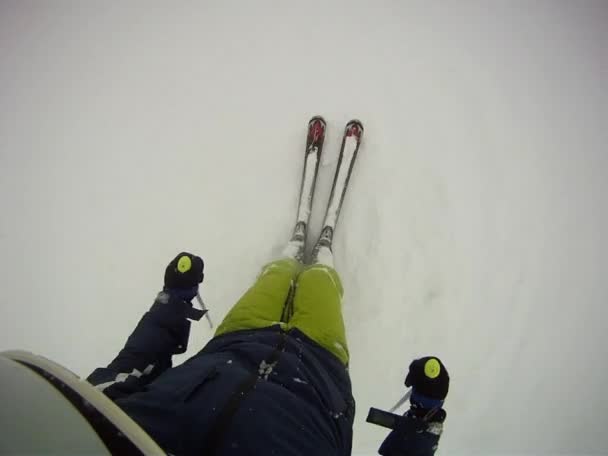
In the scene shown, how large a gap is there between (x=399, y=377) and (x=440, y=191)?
910 mm

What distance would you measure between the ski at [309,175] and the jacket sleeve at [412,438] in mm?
849

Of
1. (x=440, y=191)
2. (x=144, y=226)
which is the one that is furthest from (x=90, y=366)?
(x=440, y=191)

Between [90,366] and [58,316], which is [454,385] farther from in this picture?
[58,316]

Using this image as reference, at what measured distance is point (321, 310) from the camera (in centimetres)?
108

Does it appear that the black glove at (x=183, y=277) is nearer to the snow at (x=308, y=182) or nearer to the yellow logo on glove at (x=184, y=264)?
the yellow logo on glove at (x=184, y=264)

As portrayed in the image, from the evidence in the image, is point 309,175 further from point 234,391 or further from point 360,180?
point 234,391

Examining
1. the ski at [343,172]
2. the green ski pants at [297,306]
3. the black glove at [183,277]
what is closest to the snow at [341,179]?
the ski at [343,172]

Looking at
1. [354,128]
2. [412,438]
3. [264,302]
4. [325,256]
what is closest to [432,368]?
[412,438]

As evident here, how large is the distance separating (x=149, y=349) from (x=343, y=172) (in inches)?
45.6

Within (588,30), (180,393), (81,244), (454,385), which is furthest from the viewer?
(588,30)

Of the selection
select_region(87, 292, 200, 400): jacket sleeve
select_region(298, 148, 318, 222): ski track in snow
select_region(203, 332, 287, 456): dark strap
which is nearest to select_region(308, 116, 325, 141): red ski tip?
select_region(298, 148, 318, 222): ski track in snow

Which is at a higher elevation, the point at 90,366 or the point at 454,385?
the point at 454,385

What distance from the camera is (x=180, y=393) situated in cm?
63

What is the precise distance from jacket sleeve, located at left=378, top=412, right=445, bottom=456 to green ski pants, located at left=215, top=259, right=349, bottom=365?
0.22m
